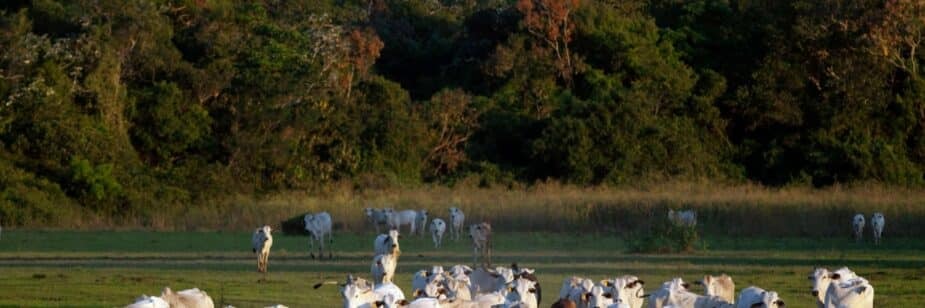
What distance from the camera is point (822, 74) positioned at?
55.0 meters

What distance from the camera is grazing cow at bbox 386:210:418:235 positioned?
131ft

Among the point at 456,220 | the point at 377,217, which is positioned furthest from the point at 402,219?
the point at 456,220

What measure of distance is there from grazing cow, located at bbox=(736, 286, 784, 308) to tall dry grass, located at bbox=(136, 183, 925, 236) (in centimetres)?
2046

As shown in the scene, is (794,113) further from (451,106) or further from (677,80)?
(451,106)

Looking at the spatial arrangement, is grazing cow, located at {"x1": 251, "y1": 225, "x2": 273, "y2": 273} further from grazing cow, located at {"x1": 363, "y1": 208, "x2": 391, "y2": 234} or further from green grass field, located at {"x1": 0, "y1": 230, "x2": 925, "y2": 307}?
grazing cow, located at {"x1": 363, "y1": 208, "x2": 391, "y2": 234}

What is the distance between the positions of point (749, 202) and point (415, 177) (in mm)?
14981

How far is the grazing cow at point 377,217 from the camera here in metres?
40.4

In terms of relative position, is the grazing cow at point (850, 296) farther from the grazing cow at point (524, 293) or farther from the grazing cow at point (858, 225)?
the grazing cow at point (858, 225)

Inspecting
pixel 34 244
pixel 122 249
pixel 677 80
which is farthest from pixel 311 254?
pixel 677 80

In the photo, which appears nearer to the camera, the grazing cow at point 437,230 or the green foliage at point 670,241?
the green foliage at point 670,241

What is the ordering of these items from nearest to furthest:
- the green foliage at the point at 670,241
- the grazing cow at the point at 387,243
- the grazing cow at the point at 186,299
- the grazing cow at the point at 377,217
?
the grazing cow at the point at 186,299, the grazing cow at the point at 387,243, the green foliage at the point at 670,241, the grazing cow at the point at 377,217

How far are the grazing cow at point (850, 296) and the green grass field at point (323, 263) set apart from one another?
244 cm

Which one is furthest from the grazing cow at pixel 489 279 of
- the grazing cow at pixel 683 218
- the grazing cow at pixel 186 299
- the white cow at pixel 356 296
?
the grazing cow at pixel 683 218

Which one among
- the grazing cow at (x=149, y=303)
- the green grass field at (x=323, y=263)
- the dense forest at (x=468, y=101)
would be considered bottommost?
the green grass field at (x=323, y=263)
